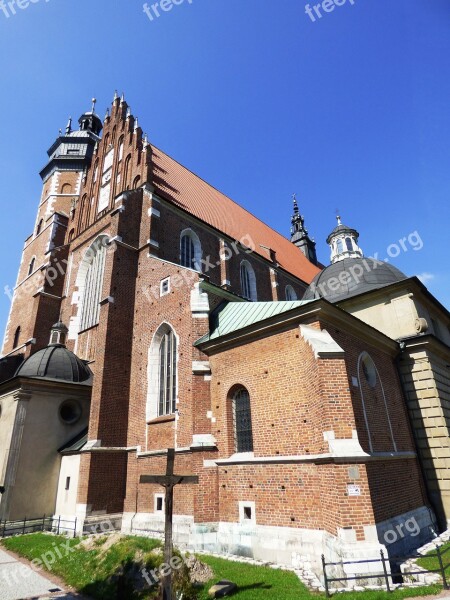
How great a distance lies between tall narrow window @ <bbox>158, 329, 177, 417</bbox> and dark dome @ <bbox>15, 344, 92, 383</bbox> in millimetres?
4562

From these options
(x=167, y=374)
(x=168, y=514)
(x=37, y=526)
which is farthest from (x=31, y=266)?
(x=168, y=514)

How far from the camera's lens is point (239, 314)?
39.4 ft

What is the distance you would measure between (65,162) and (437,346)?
2887 centimetres

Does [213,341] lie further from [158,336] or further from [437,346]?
[437,346]

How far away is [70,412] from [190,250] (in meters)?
9.48

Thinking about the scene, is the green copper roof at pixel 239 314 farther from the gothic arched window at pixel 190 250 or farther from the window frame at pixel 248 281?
the window frame at pixel 248 281

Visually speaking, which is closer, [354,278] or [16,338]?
[354,278]

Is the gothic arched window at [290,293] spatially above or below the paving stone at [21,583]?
above

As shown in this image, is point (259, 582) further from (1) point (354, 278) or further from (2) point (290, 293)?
(2) point (290, 293)

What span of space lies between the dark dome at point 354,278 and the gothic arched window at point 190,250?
5945 mm

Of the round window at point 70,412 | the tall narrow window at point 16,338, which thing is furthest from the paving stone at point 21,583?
the tall narrow window at point 16,338

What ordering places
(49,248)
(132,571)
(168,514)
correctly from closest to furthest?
(168,514) → (132,571) → (49,248)

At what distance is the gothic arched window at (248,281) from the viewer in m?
23.0

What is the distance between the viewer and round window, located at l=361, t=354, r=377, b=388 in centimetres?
1108
